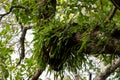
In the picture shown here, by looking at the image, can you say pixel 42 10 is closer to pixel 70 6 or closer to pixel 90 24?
pixel 70 6

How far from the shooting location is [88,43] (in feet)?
8.55

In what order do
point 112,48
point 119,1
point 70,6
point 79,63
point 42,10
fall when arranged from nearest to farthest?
point 119,1 → point 112,48 → point 79,63 → point 42,10 → point 70,6

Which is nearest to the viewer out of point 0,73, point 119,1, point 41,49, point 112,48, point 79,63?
point 119,1

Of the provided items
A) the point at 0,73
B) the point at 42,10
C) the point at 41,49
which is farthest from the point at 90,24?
the point at 0,73

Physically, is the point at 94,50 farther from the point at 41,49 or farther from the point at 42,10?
the point at 42,10

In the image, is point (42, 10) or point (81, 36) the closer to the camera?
point (81, 36)

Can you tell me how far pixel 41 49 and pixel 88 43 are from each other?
53cm

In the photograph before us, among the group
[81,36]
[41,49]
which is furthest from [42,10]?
[81,36]

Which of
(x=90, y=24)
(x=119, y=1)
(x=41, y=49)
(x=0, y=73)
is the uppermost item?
(x=119, y=1)

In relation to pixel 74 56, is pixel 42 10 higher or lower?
higher

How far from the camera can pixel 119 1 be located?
7.72ft

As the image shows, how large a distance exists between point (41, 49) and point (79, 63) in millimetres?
454

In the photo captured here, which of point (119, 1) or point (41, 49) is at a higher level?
point (119, 1)

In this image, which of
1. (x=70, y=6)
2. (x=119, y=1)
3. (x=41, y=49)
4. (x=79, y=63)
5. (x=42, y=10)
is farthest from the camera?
(x=70, y=6)
